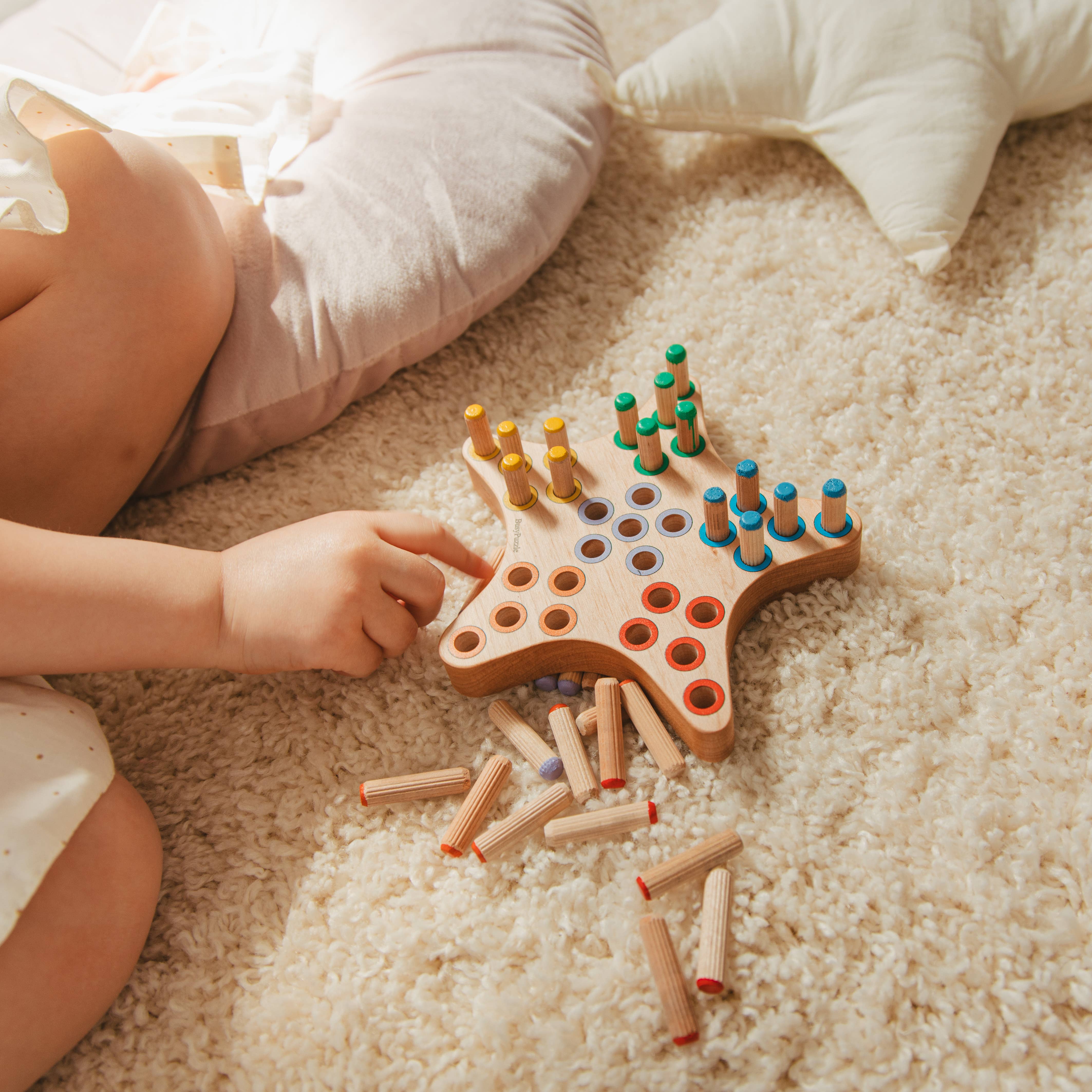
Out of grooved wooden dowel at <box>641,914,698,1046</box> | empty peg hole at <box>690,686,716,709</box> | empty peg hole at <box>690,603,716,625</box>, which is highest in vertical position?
empty peg hole at <box>690,603,716,625</box>

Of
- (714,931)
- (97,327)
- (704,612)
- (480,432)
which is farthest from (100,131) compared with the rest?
(714,931)

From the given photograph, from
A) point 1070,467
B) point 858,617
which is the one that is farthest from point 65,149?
point 1070,467

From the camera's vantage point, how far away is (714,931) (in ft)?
1.61

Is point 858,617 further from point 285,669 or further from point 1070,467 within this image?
point 285,669

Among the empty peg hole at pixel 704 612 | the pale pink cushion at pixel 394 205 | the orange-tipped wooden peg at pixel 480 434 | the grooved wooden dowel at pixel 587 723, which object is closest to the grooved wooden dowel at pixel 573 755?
the grooved wooden dowel at pixel 587 723

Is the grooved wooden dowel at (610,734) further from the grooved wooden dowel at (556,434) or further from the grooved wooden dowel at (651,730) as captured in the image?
the grooved wooden dowel at (556,434)

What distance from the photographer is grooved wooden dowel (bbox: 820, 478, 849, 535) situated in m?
0.56

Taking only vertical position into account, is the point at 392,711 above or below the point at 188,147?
below

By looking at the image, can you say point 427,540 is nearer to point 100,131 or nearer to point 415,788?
point 415,788

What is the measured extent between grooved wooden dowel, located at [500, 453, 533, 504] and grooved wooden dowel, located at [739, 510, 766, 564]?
0.16 m

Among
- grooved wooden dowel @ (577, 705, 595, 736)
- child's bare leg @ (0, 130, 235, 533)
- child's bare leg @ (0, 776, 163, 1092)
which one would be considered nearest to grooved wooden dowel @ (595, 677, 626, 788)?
grooved wooden dowel @ (577, 705, 595, 736)

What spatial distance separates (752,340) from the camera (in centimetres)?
77

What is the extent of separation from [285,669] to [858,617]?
0.39 m

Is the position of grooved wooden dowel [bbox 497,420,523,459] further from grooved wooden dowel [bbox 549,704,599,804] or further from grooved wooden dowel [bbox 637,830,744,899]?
grooved wooden dowel [bbox 637,830,744,899]
